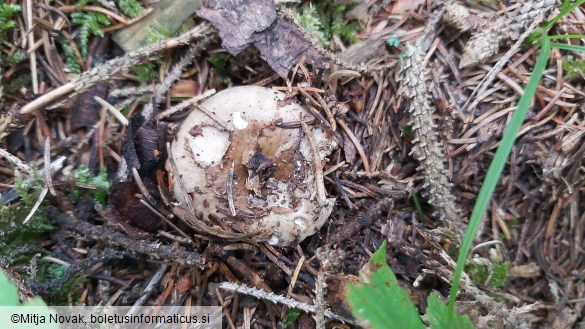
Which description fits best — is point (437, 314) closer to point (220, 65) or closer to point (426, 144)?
point (426, 144)

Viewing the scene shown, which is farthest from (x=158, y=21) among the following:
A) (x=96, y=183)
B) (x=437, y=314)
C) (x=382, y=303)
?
(x=437, y=314)

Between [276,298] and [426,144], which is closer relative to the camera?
[276,298]

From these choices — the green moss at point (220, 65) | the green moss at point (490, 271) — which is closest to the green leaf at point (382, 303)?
the green moss at point (490, 271)

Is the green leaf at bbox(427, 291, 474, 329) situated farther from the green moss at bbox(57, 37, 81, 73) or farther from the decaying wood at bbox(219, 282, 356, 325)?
the green moss at bbox(57, 37, 81, 73)

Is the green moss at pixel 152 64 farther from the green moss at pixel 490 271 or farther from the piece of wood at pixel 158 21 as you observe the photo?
the green moss at pixel 490 271

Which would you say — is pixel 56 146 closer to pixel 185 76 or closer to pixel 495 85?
pixel 185 76

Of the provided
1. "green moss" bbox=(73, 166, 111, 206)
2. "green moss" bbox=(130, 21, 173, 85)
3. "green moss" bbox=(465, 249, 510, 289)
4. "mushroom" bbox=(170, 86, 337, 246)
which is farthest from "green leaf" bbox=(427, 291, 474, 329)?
"green moss" bbox=(130, 21, 173, 85)
